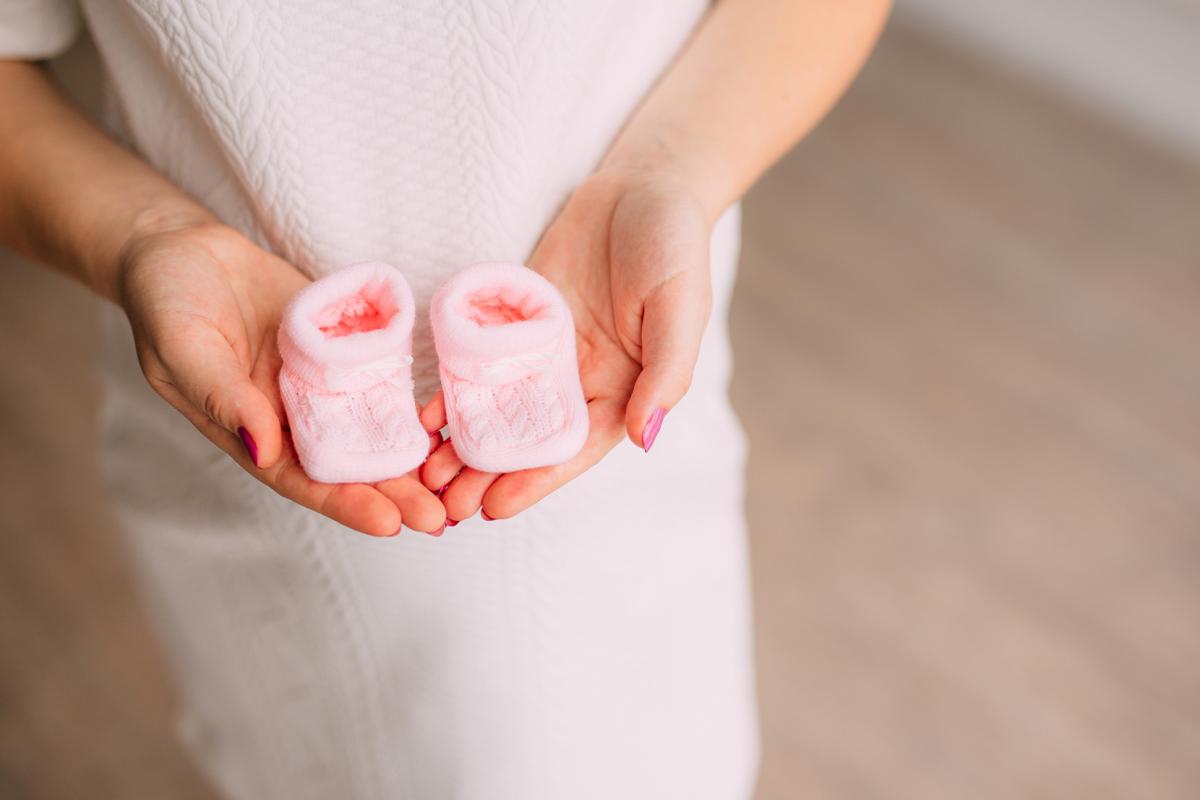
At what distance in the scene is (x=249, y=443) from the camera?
2.24 feet

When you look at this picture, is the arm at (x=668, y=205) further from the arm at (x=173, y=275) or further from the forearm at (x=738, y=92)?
the arm at (x=173, y=275)

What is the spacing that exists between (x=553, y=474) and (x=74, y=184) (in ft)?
1.41

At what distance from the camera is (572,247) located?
2.74ft

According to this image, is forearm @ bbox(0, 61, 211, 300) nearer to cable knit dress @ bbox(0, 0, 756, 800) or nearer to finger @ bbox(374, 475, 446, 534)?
cable knit dress @ bbox(0, 0, 756, 800)

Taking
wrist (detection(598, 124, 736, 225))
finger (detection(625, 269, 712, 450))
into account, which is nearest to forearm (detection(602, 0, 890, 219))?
wrist (detection(598, 124, 736, 225))

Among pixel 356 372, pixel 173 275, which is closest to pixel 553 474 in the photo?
pixel 356 372

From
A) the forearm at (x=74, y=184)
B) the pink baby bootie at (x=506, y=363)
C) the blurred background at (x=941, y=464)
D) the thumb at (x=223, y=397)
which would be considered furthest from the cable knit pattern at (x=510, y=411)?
the blurred background at (x=941, y=464)

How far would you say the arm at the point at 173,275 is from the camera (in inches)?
27.2

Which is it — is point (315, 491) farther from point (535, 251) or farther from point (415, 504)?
point (535, 251)

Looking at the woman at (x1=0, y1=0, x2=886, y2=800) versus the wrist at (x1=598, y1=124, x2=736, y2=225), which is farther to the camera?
the wrist at (x1=598, y1=124, x2=736, y2=225)

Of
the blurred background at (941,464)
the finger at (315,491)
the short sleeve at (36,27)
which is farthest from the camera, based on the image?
the blurred background at (941,464)

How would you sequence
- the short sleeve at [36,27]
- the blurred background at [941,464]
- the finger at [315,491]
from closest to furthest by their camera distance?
the finger at [315,491]
the short sleeve at [36,27]
the blurred background at [941,464]

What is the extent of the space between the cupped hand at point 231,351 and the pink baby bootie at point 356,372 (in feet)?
0.07

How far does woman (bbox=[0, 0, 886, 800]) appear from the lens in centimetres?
71
